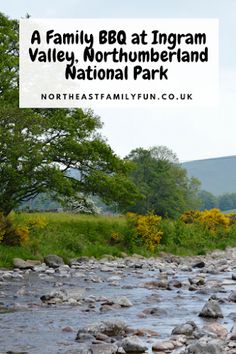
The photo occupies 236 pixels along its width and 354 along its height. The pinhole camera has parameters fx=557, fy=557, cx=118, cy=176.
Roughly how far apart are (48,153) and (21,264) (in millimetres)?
11004

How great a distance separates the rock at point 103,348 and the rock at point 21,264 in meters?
13.8

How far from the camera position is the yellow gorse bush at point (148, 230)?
112 feet

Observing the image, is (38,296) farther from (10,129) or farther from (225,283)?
(10,129)

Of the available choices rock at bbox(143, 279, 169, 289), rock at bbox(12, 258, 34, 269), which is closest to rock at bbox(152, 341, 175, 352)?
rock at bbox(143, 279, 169, 289)

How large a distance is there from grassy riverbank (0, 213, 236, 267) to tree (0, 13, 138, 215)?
1887mm

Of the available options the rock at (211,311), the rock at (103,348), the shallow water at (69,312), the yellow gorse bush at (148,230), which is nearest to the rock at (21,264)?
the shallow water at (69,312)

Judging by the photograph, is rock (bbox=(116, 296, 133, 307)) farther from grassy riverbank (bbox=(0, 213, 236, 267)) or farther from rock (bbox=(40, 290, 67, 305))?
grassy riverbank (bbox=(0, 213, 236, 267))

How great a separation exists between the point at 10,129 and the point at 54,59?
751 cm

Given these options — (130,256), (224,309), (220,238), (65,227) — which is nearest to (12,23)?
(65,227)

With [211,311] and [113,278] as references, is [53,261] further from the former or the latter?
[211,311]

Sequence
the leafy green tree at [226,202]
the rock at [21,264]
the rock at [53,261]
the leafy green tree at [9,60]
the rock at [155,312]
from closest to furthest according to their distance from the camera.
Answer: the rock at [155,312], the rock at [21,264], the rock at [53,261], the leafy green tree at [9,60], the leafy green tree at [226,202]

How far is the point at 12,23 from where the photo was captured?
35.0 m

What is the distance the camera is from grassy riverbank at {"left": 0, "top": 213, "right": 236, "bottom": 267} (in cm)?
2594

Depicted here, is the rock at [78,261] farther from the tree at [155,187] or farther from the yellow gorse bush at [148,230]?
the tree at [155,187]
